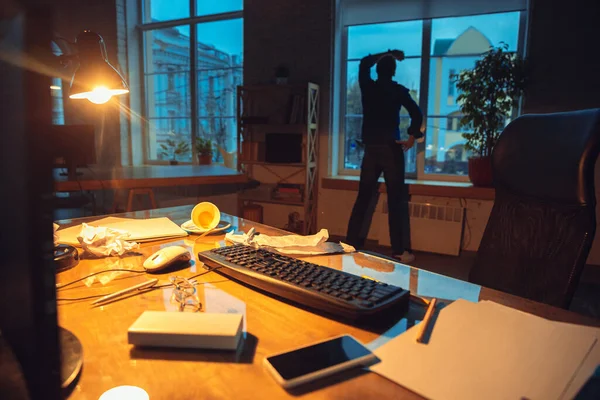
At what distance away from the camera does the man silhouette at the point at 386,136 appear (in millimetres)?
3352

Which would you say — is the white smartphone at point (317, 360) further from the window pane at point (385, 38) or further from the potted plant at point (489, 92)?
the window pane at point (385, 38)

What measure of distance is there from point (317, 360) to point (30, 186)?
43cm

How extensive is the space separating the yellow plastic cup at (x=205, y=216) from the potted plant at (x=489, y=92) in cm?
255

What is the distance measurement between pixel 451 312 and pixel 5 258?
2.19 feet

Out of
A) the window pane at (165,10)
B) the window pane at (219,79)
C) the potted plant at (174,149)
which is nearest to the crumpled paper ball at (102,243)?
the window pane at (219,79)

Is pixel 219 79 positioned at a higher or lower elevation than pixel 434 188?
higher

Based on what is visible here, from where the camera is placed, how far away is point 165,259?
981mm

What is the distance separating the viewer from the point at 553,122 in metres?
1.10

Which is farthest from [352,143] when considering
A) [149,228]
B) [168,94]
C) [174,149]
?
[149,228]

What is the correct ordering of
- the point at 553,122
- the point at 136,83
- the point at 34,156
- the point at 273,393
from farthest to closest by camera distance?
1. the point at 136,83
2. the point at 553,122
3. the point at 273,393
4. the point at 34,156

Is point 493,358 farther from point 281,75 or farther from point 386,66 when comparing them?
point 281,75

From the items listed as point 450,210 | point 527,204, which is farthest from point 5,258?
point 450,210

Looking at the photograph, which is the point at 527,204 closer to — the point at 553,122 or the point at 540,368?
the point at 553,122

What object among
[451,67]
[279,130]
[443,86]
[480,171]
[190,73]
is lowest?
[480,171]
